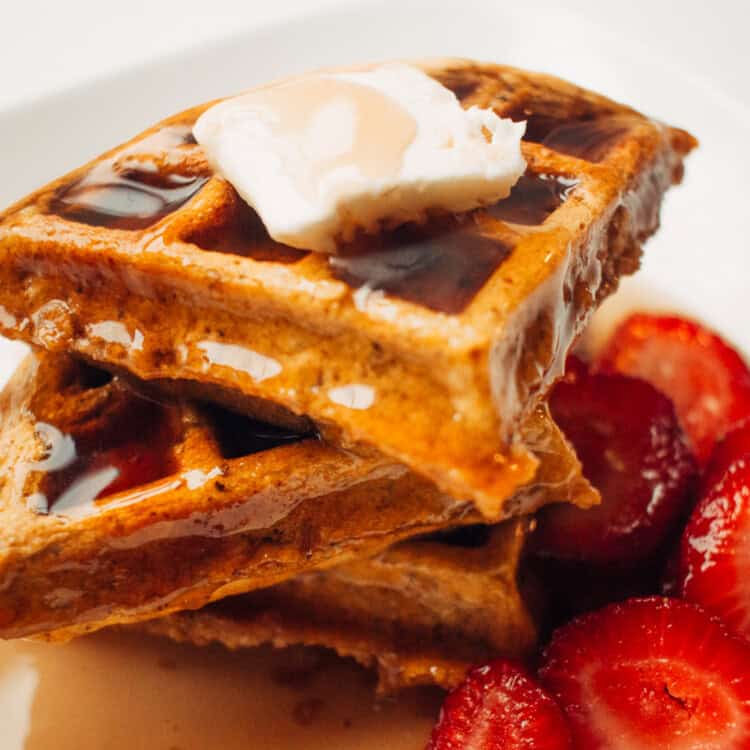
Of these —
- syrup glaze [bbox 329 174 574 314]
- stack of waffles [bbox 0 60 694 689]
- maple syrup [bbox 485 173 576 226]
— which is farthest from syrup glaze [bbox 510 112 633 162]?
syrup glaze [bbox 329 174 574 314]

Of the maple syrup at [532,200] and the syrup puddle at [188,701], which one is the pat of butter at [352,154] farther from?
the syrup puddle at [188,701]

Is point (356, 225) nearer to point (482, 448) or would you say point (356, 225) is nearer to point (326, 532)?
point (482, 448)

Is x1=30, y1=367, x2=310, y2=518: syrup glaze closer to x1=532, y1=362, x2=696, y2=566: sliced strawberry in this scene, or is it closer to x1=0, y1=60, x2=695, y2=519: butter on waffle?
x1=0, y1=60, x2=695, y2=519: butter on waffle

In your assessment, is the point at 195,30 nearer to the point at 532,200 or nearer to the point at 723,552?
the point at 532,200

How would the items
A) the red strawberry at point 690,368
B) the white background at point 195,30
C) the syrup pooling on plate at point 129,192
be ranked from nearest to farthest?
the syrup pooling on plate at point 129,192, the red strawberry at point 690,368, the white background at point 195,30

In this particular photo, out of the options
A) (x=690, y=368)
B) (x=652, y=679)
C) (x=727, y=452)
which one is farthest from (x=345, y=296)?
(x=690, y=368)

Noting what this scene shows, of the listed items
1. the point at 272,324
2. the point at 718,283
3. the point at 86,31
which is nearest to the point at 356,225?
the point at 272,324

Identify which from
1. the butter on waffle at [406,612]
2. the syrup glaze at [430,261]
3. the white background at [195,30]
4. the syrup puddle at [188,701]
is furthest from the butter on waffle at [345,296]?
the white background at [195,30]
